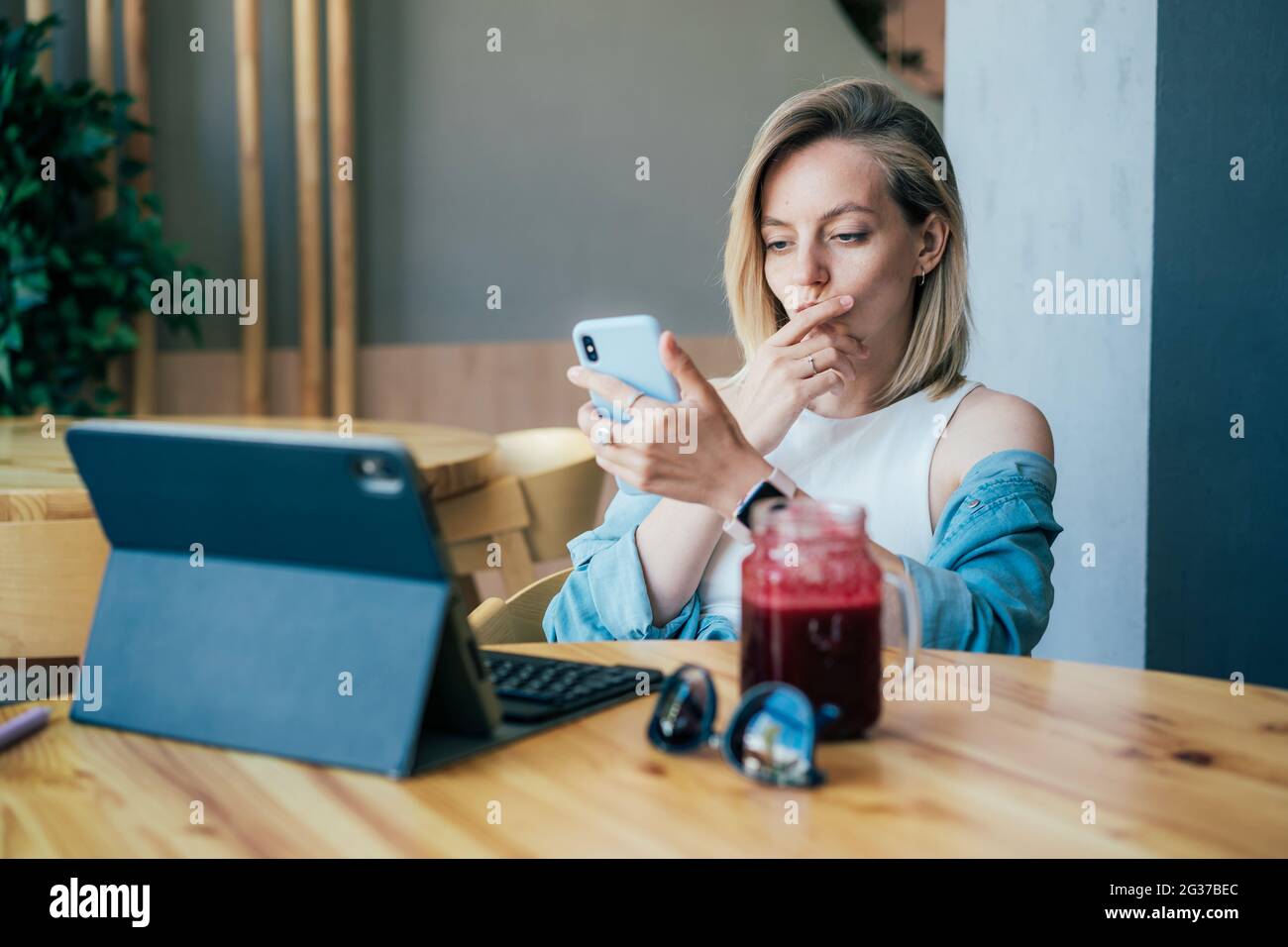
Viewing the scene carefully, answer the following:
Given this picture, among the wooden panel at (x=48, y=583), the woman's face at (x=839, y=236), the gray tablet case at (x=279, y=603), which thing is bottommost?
the wooden panel at (x=48, y=583)

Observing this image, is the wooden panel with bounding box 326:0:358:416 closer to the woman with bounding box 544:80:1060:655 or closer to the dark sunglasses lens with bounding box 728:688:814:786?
the woman with bounding box 544:80:1060:655

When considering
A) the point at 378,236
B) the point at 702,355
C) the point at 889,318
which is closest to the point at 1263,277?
the point at 889,318

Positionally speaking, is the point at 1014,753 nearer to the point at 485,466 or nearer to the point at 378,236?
the point at 485,466

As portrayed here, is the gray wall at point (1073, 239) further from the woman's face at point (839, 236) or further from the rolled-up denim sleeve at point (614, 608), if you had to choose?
the rolled-up denim sleeve at point (614, 608)

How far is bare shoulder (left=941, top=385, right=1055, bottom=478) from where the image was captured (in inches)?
60.1

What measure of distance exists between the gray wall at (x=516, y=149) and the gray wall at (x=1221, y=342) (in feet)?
7.37

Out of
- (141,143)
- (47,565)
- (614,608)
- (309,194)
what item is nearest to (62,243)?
(141,143)

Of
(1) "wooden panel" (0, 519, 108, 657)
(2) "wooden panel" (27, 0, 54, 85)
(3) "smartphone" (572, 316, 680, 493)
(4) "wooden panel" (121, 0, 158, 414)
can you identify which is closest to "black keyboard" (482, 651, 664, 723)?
(3) "smartphone" (572, 316, 680, 493)

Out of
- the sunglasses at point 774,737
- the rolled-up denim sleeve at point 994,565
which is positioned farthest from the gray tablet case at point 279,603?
the rolled-up denim sleeve at point 994,565

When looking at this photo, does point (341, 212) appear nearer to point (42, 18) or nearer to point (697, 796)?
point (42, 18)

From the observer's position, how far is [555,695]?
97 cm

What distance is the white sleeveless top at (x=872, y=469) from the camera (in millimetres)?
1550

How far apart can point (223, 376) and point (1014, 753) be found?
3.19 metres

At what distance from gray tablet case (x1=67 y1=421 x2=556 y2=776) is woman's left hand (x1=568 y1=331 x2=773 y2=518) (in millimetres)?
419
